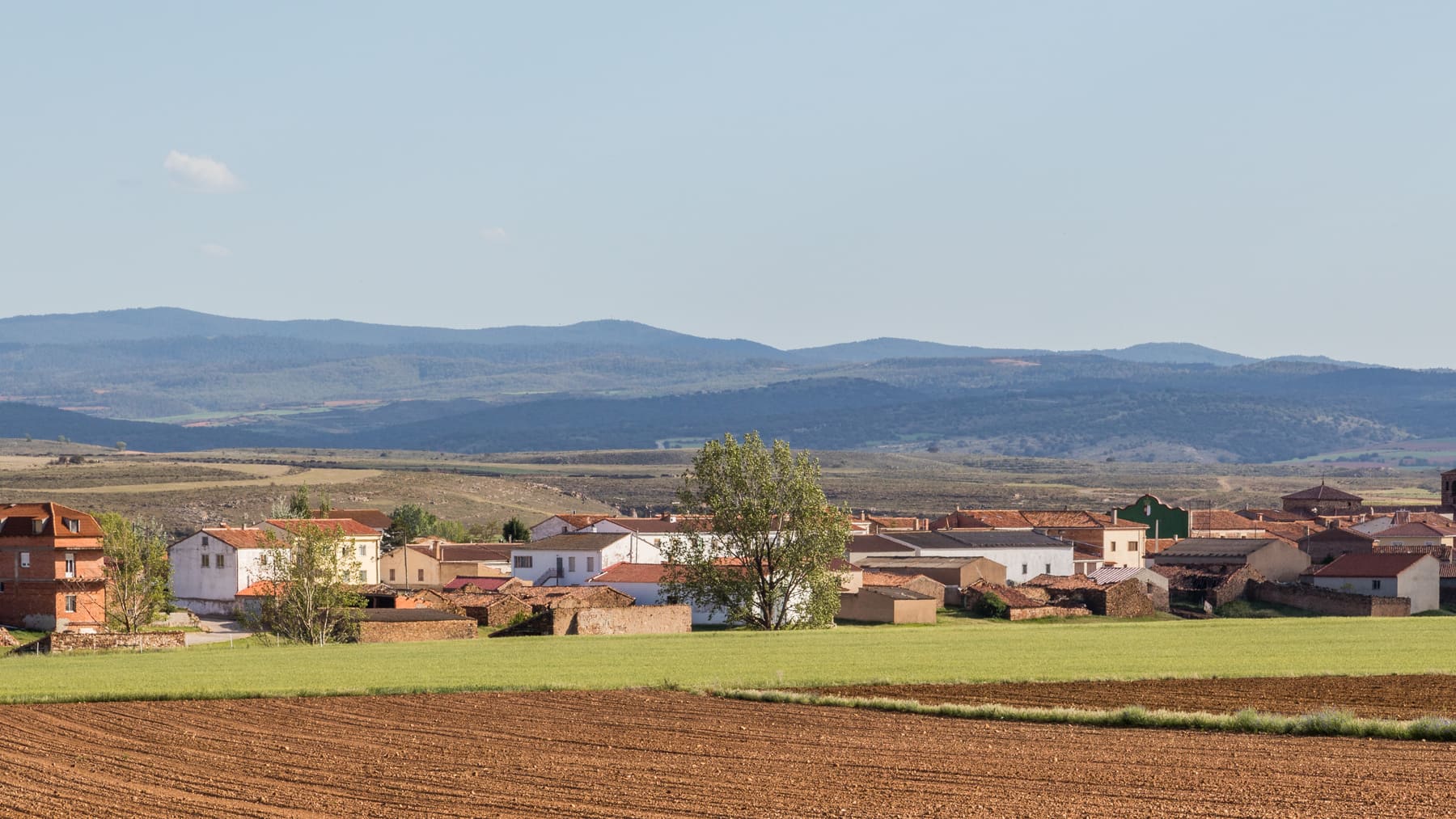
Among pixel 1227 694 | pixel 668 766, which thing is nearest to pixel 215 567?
pixel 1227 694

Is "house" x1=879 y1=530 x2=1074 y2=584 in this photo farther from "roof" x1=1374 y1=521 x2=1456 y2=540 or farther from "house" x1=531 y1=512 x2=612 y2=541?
"roof" x1=1374 y1=521 x2=1456 y2=540

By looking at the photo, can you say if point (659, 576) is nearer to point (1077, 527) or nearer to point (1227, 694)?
point (1077, 527)

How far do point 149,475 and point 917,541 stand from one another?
106m

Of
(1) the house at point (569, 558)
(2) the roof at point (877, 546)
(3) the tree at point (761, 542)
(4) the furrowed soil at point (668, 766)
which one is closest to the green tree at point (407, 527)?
(1) the house at point (569, 558)

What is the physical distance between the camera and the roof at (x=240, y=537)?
93.4m

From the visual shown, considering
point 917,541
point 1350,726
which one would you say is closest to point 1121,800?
point 1350,726

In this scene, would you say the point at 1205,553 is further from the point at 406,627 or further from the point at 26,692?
the point at 26,692

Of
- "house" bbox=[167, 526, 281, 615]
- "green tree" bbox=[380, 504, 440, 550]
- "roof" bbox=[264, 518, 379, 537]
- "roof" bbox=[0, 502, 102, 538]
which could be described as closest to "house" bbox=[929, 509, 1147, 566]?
"green tree" bbox=[380, 504, 440, 550]

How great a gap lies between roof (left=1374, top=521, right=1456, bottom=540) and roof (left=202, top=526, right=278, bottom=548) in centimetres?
6972

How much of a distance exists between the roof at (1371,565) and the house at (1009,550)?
14.1m

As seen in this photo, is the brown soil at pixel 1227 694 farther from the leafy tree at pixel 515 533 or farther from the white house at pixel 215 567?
the leafy tree at pixel 515 533

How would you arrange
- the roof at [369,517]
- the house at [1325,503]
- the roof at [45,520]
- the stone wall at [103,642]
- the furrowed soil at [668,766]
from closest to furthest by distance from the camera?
the furrowed soil at [668,766] < the stone wall at [103,642] < the roof at [45,520] < the roof at [369,517] < the house at [1325,503]

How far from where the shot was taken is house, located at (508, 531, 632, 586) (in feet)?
307

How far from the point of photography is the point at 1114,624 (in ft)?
239
